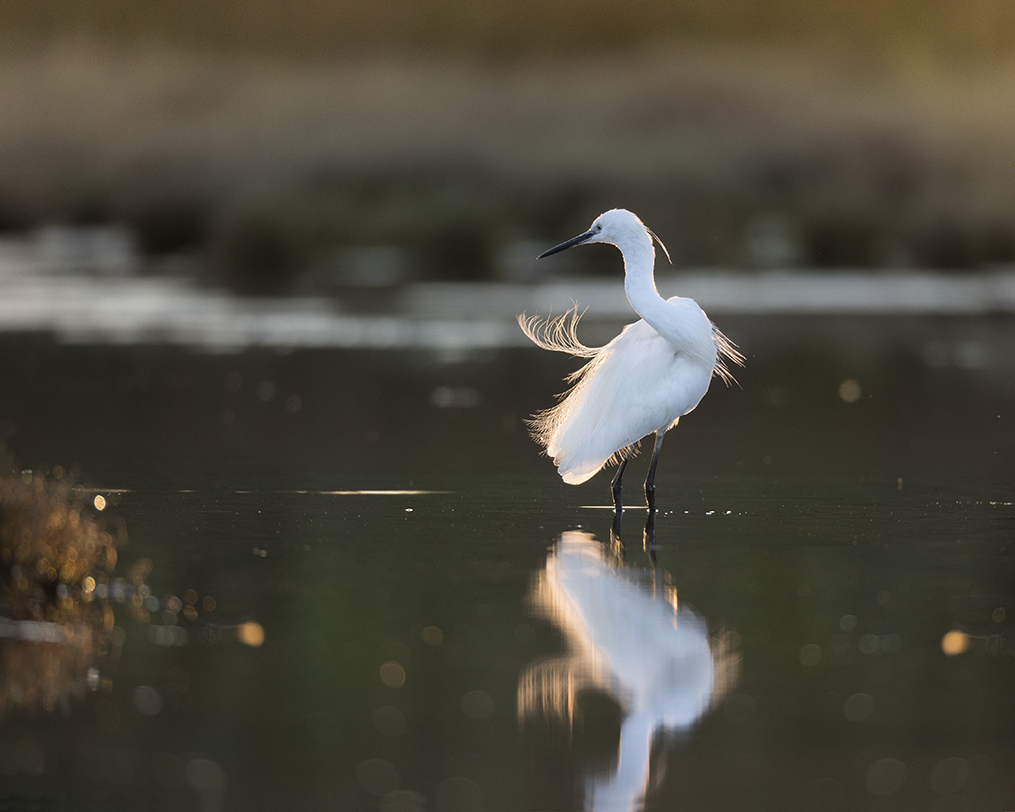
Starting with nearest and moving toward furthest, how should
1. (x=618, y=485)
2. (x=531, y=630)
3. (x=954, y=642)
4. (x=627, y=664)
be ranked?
(x=627, y=664) → (x=954, y=642) → (x=531, y=630) → (x=618, y=485)

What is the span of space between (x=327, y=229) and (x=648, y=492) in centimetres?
4388

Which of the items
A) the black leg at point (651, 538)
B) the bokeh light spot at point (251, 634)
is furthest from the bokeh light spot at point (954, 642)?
the bokeh light spot at point (251, 634)

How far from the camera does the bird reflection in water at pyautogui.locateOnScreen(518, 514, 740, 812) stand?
18.2 feet

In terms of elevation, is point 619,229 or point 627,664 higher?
point 619,229

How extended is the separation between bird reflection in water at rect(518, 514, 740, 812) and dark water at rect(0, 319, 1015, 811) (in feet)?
0.06

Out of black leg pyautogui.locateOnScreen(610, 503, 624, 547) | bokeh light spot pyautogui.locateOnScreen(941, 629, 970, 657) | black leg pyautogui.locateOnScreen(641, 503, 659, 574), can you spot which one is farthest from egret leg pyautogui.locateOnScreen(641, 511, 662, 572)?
bokeh light spot pyautogui.locateOnScreen(941, 629, 970, 657)

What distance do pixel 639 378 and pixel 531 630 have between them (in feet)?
12.5

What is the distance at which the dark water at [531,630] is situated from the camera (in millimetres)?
5344

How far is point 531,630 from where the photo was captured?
7.21 metres

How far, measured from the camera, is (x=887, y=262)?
50.4 metres

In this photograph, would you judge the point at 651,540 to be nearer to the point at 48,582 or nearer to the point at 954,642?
the point at 954,642

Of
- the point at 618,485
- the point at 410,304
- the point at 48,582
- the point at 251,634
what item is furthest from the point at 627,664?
the point at 410,304

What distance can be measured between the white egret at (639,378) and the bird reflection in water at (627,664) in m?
2.09

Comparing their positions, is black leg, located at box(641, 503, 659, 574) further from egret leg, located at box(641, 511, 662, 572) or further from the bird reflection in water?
the bird reflection in water
